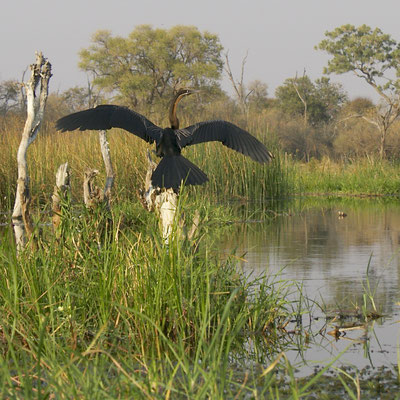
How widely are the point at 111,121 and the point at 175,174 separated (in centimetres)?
129

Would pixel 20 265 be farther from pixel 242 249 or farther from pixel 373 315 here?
pixel 242 249

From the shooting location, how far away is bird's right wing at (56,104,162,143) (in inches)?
291

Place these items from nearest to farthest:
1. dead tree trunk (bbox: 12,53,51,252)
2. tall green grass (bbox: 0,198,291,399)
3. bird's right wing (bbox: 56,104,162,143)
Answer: tall green grass (bbox: 0,198,291,399), bird's right wing (bbox: 56,104,162,143), dead tree trunk (bbox: 12,53,51,252)

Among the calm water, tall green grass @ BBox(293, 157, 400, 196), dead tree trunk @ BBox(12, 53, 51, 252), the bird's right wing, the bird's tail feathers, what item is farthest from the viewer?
tall green grass @ BBox(293, 157, 400, 196)

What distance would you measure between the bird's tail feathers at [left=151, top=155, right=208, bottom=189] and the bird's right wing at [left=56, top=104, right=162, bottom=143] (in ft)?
2.00

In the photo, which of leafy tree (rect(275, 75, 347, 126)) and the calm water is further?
leafy tree (rect(275, 75, 347, 126))

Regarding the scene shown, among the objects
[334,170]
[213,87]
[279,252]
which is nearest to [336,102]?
[213,87]

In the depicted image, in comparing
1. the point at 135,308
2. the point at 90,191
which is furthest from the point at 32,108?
the point at 135,308

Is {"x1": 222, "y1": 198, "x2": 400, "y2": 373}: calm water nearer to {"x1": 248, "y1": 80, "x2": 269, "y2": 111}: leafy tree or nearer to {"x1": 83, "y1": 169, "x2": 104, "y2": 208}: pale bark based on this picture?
{"x1": 83, "y1": 169, "x2": 104, "y2": 208}: pale bark

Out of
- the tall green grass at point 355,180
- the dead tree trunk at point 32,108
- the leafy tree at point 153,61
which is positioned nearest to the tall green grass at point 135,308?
the dead tree trunk at point 32,108

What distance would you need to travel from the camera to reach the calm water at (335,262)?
14.8 feet

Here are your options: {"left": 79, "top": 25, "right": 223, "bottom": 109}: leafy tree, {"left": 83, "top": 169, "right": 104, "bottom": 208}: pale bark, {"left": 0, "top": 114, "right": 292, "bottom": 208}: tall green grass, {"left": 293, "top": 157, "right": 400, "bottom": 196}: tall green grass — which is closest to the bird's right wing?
{"left": 83, "top": 169, "right": 104, "bottom": 208}: pale bark

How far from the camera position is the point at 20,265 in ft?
15.5

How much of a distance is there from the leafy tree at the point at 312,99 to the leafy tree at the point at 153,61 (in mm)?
5107
